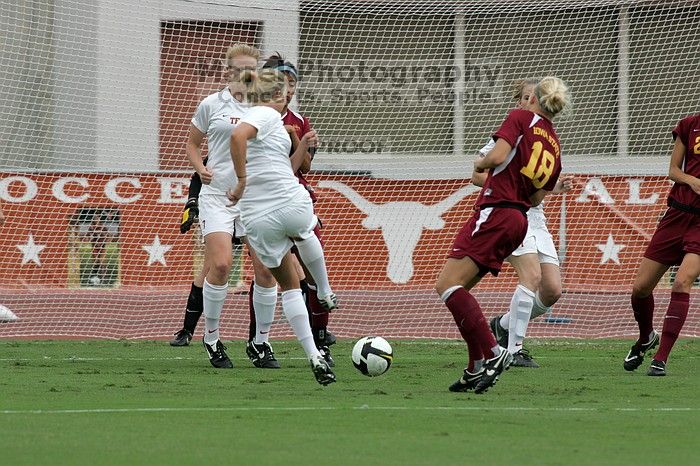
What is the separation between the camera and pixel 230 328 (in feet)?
41.7

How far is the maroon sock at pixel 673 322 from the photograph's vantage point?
8492 mm

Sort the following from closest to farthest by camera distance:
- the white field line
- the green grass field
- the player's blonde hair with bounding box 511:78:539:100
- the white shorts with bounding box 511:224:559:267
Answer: the green grass field, the white field line, the player's blonde hair with bounding box 511:78:539:100, the white shorts with bounding box 511:224:559:267

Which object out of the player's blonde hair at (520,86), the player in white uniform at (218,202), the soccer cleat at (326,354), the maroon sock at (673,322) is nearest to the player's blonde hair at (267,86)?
the player in white uniform at (218,202)

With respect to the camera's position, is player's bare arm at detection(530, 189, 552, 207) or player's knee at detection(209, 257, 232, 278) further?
player's knee at detection(209, 257, 232, 278)

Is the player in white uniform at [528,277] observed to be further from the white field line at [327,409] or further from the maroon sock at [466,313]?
the white field line at [327,409]

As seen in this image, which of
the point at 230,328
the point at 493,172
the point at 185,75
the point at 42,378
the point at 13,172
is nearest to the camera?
the point at 493,172

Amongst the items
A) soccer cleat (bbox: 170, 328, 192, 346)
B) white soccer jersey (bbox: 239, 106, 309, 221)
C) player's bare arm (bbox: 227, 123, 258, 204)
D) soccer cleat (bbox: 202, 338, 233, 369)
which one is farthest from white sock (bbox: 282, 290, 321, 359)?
soccer cleat (bbox: 170, 328, 192, 346)

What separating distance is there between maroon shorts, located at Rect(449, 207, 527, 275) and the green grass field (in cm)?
75

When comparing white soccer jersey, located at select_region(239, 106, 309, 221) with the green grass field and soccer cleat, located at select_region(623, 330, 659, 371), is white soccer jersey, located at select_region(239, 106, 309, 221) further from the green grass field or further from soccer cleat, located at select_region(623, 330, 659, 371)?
soccer cleat, located at select_region(623, 330, 659, 371)

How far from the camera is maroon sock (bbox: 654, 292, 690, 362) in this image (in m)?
8.49

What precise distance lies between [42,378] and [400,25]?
10.2 m

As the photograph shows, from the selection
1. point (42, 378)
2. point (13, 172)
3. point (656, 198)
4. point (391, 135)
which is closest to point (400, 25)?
point (391, 135)

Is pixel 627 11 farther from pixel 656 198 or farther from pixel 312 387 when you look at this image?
pixel 312 387

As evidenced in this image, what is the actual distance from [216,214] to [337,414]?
3.01m
